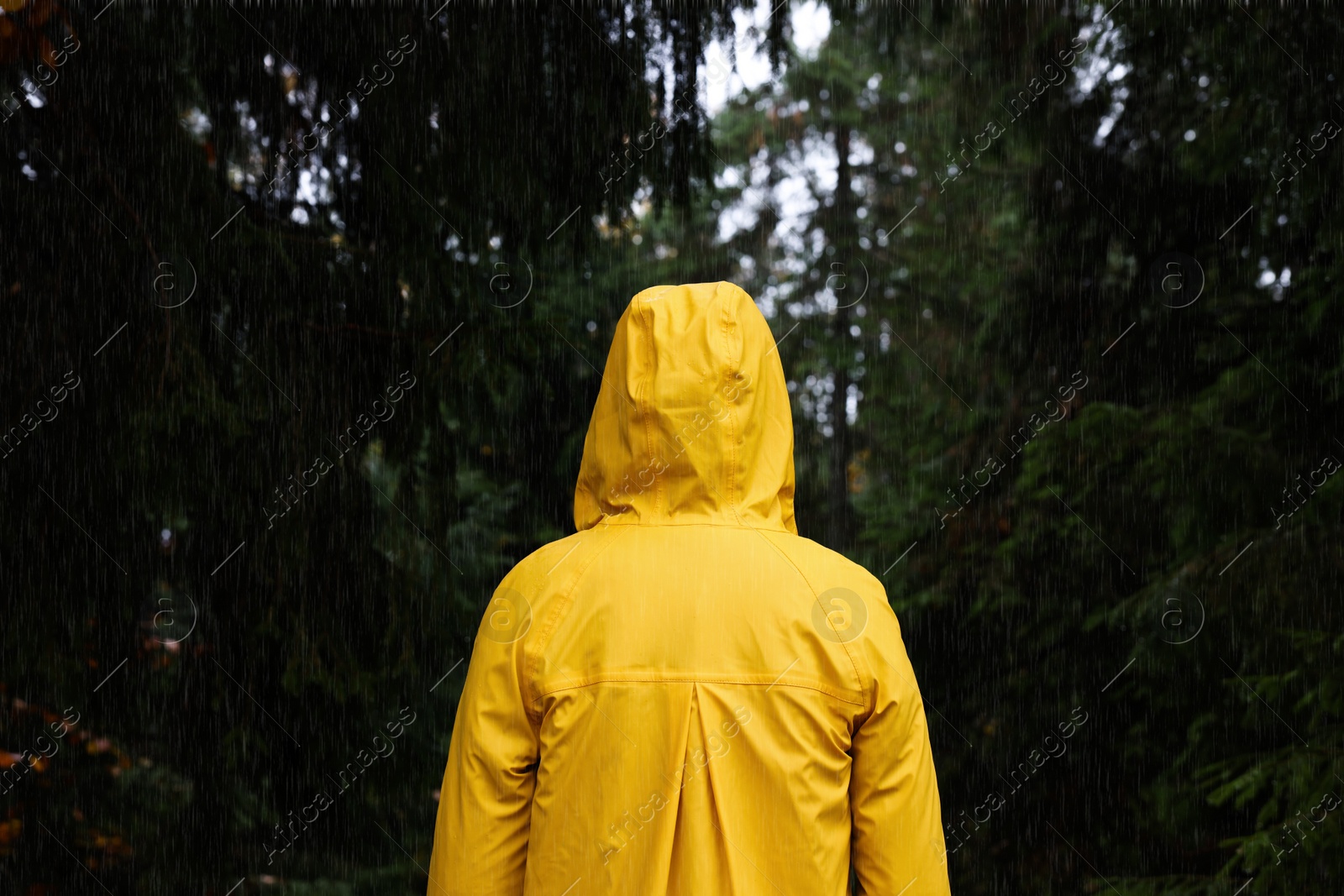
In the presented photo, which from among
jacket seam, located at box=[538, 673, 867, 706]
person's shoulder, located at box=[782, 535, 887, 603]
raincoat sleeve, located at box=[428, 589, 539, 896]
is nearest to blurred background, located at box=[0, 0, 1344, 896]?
raincoat sleeve, located at box=[428, 589, 539, 896]

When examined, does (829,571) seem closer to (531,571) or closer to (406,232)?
(531,571)

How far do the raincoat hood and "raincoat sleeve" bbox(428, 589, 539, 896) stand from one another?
1.12ft

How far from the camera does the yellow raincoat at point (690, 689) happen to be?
73.7 inches

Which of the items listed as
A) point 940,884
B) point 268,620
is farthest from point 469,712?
point 268,620

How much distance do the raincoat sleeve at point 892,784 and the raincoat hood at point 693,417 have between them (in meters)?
0.34

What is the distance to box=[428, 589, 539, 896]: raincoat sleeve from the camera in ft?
6.55

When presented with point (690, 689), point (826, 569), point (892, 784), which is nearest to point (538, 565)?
point (690, 689)

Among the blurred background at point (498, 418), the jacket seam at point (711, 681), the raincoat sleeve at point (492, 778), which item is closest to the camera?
the jacket seam at point (711, 681)

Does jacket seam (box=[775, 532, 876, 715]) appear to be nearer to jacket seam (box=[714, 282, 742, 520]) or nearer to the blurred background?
jacket seam (box=[714, 282, 742, 520])

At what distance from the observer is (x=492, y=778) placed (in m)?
2.02

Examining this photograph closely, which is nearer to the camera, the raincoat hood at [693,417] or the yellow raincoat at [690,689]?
the yellow raincoat at [690,689]

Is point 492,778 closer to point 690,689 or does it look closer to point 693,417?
point 690,689

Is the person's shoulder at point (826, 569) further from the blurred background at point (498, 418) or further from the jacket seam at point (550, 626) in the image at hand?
the blurred background at point (498, 418)

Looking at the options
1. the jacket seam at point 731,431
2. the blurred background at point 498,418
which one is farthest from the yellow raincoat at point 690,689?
the blurred background at point 498,418
